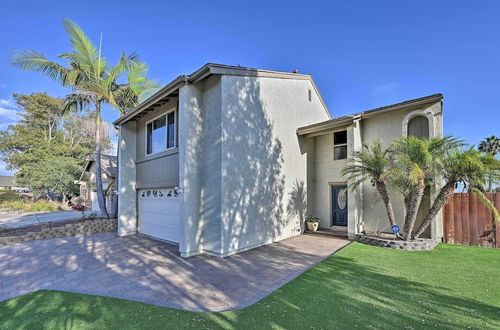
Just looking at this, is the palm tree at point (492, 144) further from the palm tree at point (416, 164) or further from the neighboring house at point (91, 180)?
the neighboring house at point (91, 180)

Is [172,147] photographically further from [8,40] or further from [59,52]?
[8,40]

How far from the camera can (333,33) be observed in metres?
13.2

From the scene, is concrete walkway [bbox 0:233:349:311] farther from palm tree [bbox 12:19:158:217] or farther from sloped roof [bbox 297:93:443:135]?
palm tree [bbox 12:19:158:217]

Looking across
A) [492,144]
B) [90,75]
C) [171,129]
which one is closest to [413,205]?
[171,129]

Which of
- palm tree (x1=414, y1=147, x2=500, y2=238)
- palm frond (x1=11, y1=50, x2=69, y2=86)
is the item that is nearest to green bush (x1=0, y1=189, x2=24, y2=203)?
palm frond (x1=11, y1=50, x2=69, y2=86)

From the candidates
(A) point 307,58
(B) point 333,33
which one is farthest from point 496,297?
(A) point 307,58

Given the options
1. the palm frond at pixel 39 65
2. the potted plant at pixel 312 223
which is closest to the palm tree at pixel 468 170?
the potted plant at pixel 312 223

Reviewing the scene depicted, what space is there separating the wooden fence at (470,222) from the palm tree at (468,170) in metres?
1.02

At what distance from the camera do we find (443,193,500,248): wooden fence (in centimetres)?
790

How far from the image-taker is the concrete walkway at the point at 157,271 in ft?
15.1

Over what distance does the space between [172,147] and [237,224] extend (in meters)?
4.14

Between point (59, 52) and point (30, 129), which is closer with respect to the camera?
point (59, 52)

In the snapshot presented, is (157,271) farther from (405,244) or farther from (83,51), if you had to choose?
(83,51)

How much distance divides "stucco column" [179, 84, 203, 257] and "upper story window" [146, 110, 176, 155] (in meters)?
1.75
